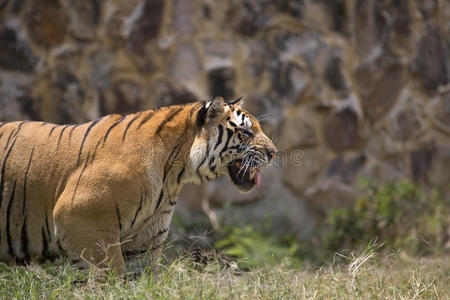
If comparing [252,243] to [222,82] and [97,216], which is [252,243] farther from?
[97,216]

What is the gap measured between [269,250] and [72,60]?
2.72m

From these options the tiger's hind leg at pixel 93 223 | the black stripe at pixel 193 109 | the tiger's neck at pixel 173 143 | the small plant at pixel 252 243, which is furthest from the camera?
the small plant at pixel 252 243

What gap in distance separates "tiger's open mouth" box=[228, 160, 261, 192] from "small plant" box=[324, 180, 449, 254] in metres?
2.44

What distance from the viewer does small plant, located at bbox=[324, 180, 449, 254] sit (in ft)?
18.7

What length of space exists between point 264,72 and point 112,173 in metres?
2.99

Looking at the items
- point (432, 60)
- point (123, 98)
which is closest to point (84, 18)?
point (123, 98)

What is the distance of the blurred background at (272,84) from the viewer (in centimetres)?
567

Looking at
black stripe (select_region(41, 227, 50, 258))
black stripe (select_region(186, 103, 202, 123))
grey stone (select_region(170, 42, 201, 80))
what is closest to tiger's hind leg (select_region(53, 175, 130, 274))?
black stripe (select_region(41, 227, 50, 258))

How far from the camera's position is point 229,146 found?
11.4 feet

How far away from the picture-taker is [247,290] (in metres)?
2.93

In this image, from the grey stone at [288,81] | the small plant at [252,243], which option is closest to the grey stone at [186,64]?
the grey stone at [288,81]

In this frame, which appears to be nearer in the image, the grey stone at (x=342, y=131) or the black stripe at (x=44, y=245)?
the black stripe at (x=44, y=245)

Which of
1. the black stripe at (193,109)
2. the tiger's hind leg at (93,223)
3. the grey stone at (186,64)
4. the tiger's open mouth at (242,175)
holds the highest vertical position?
the black stripe at (193,109)

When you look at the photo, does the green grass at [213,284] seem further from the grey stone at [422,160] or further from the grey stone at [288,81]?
the grey stone at [422,160]
